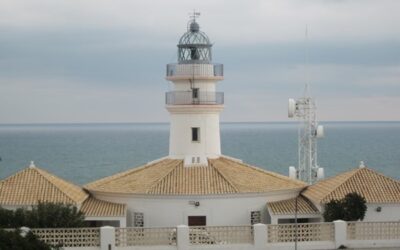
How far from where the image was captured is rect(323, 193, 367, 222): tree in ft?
89.5

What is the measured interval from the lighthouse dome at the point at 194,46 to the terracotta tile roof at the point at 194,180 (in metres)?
4.38

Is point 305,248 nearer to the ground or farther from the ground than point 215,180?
nearer to the ground

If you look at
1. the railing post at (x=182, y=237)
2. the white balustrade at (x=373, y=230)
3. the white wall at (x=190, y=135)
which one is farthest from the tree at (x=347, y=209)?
the white wall at (x=190, y=135)

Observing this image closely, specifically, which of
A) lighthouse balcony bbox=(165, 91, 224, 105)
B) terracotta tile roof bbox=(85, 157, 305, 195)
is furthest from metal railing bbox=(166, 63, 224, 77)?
terracotta tile roof bbox=(85, 157, 305, 195)

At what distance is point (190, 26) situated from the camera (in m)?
34.0

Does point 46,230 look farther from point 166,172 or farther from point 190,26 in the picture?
point 190,26

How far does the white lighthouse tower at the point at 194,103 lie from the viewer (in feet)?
109

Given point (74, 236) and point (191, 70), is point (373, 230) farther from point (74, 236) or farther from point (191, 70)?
point (191, 70)

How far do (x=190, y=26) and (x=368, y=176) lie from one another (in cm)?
1004

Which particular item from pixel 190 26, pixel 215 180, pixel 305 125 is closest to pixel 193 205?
pixel 215 180

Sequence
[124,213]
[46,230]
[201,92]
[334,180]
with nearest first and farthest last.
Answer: [46,230], [124,213], [334,180], [201,92]

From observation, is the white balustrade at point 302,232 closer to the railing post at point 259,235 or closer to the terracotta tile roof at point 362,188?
the railing post at point 259,235

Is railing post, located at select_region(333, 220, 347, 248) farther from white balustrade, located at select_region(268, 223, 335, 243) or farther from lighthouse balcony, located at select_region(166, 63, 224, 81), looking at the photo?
lighthouse balcony, located at select_region(166, 63, 224, 81)

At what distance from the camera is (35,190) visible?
29.0 meters
